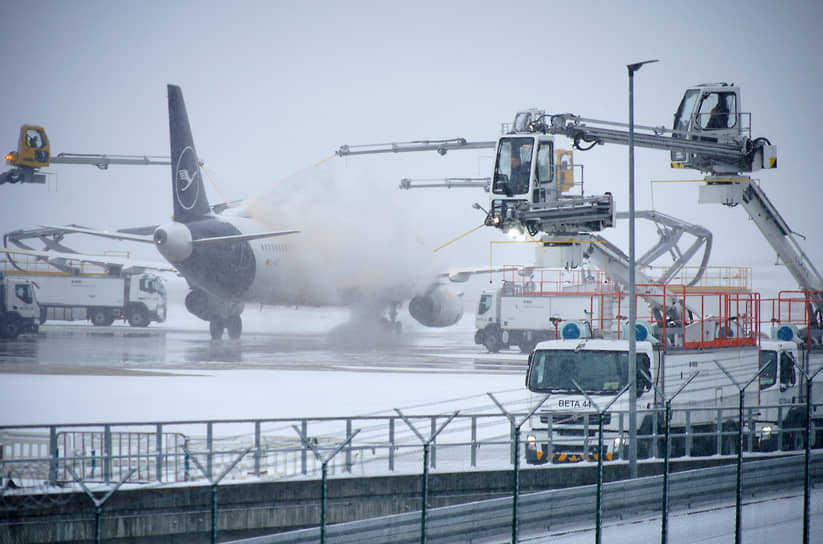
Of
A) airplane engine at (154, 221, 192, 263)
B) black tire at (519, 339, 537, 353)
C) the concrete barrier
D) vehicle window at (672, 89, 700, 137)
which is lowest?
the concrete barrier

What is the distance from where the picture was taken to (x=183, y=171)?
5241 cm

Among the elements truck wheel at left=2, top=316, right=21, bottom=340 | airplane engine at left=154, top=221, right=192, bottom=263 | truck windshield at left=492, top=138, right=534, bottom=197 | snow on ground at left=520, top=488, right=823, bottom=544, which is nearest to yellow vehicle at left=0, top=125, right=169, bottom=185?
truck wheel at left=2, top=316, right=21, bottom=340

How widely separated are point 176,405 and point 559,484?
15.3 meters

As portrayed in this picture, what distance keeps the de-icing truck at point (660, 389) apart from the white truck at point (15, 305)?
4769cm

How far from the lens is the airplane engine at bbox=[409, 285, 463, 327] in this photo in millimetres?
57281

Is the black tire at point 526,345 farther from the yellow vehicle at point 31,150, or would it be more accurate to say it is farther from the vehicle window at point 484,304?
the yellow vehicle at point 31,150

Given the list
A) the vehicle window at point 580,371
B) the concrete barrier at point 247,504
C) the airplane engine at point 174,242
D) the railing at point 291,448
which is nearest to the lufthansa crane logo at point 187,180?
the airplane engine at point 174,242

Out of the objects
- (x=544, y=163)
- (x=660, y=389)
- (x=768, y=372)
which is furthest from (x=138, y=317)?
(x=660, y=389)

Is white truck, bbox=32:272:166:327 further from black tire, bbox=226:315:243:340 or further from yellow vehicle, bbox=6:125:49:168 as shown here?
black tire, bbox=226:315:243:340

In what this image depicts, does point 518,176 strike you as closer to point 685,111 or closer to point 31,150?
point 685,111

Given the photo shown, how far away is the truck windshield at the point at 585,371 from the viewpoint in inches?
736

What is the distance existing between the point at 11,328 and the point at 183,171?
61.4ft

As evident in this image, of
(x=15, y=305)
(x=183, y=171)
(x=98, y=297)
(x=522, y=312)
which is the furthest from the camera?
(x=98, y=297)

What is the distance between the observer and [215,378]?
3725 cm
